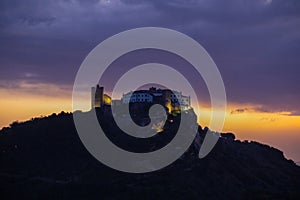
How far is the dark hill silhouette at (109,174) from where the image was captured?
96062mm

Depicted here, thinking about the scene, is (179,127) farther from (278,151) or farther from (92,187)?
(278,151)

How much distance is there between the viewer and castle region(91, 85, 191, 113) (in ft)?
434

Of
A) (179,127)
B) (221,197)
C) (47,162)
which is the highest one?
(179,127)

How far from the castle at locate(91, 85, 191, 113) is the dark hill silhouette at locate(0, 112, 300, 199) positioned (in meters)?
10.0

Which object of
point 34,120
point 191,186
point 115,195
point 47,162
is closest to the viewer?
point 115,195

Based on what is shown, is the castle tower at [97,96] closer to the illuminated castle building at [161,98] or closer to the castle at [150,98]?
the castle at [150,98]

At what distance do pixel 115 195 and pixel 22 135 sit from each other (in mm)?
43775

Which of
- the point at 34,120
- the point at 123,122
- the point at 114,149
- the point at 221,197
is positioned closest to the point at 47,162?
the point at 114,149

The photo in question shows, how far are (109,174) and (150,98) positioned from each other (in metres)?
35.5

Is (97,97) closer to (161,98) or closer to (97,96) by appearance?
(97,96)

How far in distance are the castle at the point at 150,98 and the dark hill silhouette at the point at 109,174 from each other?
10.0 metres

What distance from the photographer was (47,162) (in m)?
111

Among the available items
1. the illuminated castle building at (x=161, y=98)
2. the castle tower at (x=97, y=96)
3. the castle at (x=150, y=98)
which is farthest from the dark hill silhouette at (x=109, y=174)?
the illuminated castle building at (x=161, y=98)

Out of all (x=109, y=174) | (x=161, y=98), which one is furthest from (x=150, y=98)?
(x=109, y=174)
